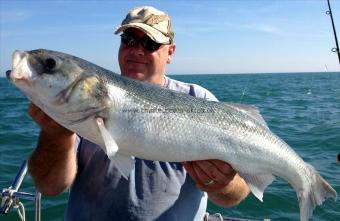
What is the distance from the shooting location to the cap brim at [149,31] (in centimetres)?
429

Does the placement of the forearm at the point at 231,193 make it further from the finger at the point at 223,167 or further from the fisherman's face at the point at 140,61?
the fisherman's face at the point at 140,61

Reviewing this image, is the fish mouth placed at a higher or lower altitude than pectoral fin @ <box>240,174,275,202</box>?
higher

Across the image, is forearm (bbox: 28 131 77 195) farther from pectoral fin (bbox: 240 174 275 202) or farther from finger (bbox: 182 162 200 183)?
pectoral fin (bbox: 240 174 275 202)

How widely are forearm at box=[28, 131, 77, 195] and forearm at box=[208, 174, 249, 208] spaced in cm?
134

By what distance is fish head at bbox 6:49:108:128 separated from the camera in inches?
113

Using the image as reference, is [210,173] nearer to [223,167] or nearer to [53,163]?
[223,167]

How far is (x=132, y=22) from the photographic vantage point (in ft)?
14.4

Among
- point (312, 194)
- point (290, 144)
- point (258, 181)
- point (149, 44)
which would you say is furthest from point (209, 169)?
point (290, 144)

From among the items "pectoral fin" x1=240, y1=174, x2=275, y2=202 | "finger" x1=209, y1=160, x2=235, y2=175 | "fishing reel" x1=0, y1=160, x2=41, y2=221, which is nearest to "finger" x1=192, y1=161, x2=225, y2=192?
"finger" x1=209, y1=160, x2=235, y2=175

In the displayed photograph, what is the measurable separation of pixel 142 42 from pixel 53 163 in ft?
5.14

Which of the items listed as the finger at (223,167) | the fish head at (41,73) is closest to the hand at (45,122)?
the fish head at (41,73)

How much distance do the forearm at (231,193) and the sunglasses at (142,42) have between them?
159cm

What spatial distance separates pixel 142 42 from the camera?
14.4 ft

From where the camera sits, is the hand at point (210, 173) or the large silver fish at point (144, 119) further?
the hand at point (210, 173)
